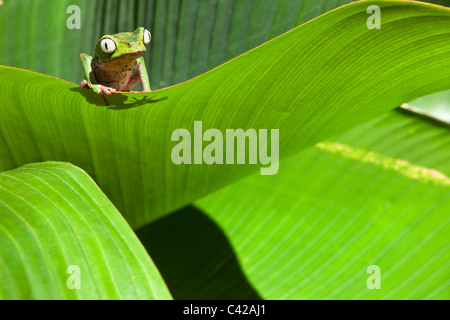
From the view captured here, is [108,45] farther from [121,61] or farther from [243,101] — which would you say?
[243,101]

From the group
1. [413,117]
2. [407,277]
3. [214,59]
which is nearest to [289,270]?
[407,277]

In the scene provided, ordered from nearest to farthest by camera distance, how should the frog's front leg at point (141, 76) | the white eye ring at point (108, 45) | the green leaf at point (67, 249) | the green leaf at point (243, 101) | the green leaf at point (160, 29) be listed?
the green leaf at point (67, 249), the green leaf at point (243, 101), the white eye ring at point (108, 45), the frog's front leg at point (141, 76), the green leaf at point (160, 29)

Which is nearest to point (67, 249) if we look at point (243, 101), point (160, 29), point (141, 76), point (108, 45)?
point (243, 101)

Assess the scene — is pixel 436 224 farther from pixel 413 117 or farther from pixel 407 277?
pixel 413 117

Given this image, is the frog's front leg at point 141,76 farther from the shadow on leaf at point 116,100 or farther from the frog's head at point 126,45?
the shadow on leaf at point 116,100

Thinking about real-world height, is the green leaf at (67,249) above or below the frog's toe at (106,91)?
below

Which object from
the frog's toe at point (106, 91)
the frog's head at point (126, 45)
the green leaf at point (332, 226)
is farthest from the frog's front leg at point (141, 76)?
the frog's toe at point (106, 91)
